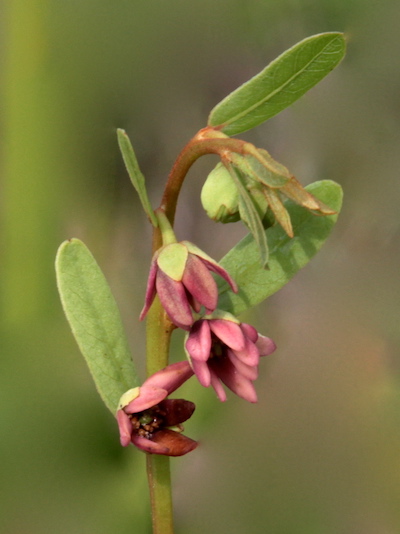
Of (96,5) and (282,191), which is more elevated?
(96,5)

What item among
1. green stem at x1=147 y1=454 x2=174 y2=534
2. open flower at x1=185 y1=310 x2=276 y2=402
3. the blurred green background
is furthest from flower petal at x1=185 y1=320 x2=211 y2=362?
the blurred green background

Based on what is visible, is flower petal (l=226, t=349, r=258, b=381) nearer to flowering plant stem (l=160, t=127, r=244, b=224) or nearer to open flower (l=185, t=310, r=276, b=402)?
open flower (l=185, t=310, r=276, b=402)

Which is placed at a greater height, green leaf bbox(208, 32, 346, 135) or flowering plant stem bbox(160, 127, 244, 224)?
green leaf bbox(208, 32, 346, 135)

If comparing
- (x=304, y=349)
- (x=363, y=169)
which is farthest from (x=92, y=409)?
(x=363, y=169)

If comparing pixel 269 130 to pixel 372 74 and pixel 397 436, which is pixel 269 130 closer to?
pixel 372 74

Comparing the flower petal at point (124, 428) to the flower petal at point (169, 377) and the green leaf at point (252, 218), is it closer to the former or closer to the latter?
the flower petal at point (169, 377)

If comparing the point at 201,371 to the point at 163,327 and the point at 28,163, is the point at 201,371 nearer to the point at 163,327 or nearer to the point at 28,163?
the point at 163,327

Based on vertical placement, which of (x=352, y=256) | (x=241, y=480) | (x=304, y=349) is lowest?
(x=241, y=480)

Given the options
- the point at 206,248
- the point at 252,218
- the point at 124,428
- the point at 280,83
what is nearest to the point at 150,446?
the point at 124,428
